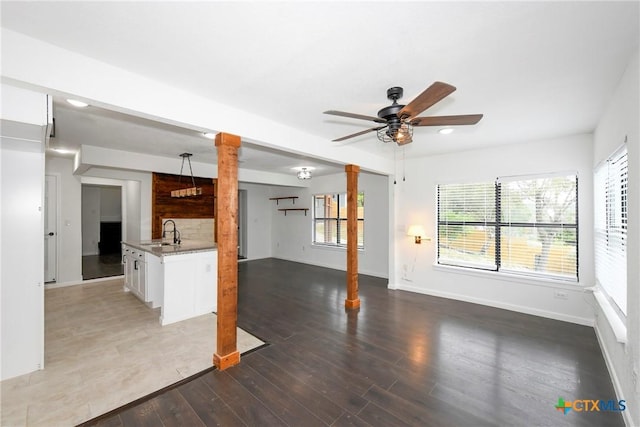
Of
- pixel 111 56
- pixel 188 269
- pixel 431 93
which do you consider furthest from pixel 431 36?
pixel 188 269

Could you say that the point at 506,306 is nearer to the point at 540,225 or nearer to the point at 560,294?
the point at 560,294

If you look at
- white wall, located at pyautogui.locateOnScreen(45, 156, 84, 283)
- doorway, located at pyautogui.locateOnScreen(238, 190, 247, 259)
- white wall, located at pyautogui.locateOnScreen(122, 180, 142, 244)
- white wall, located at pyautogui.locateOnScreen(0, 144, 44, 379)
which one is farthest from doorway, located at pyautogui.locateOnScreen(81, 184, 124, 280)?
white wall, located at pyautogui.locateOnScreen(0, 144, 44, 379)

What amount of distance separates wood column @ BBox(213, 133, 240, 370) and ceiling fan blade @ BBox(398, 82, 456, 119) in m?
1.68

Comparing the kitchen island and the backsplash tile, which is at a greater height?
the backsplash tile

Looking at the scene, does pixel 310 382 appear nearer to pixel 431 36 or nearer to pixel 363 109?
pixel 363 109

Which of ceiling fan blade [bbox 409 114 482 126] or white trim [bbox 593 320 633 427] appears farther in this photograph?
ceiling fan blade [bbox 409 114 482 126]

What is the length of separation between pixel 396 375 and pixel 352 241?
2.21 m

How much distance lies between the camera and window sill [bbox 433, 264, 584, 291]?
12.4 feet

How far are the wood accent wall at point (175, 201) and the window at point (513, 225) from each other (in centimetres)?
536

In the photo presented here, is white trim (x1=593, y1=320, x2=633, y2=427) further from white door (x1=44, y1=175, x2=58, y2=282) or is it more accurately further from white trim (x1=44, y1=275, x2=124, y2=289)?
white door (x1=44, y1=175, x2=58, y2=282)

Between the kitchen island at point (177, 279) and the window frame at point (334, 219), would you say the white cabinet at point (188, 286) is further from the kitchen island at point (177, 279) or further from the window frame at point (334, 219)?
the window frame at point (334, 219)

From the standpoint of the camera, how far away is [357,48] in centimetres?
178

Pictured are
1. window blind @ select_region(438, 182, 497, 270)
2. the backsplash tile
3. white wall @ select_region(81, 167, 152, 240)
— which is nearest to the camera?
window blind @ select_region(438, 182, 497, 270)

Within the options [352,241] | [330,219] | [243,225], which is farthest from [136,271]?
[330,219]
